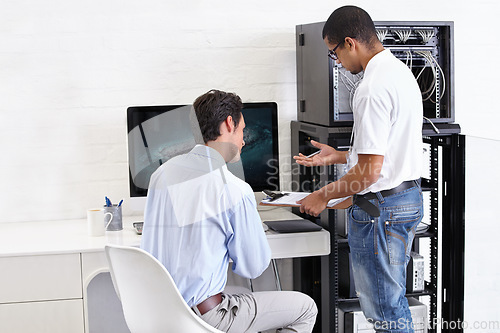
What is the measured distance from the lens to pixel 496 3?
126 inches

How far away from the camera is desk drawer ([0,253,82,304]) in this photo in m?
2.38

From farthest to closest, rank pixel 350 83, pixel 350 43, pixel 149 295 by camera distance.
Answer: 1. pixel 350 83
2. pixel 350 43
3. pixel 149 295

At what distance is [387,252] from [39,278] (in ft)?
4.38

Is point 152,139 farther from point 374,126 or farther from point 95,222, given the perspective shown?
point 374,126

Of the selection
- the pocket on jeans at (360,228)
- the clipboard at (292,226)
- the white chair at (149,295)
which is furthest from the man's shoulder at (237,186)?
the clipboard at (292,226)

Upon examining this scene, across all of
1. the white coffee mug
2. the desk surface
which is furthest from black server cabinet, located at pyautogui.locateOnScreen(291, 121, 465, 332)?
the white coffee mug

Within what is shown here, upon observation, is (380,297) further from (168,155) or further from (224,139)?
(168,155)

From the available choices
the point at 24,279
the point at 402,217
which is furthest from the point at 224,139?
the point at 24,279

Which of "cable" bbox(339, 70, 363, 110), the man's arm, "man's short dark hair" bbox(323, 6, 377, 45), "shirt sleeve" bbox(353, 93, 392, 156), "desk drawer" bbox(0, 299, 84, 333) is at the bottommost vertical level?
"desk drawer" bbox(0, 299, 84, 333)

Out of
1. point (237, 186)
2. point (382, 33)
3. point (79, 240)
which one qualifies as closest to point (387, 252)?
point (237, 186)

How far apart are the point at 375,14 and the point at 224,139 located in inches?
→ 57.2

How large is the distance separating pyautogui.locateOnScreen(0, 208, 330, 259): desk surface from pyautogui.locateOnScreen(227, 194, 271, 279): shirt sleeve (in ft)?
1.87

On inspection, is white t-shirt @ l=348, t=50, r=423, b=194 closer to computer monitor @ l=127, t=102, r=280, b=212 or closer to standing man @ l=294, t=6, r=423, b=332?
standing man @ l=294, t=6, r=423, b=332

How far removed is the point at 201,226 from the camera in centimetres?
184
